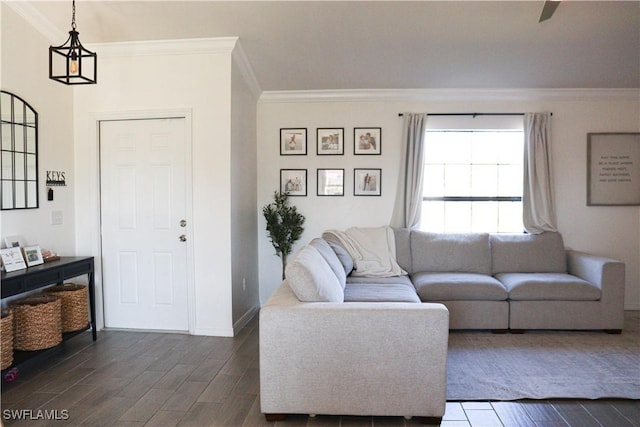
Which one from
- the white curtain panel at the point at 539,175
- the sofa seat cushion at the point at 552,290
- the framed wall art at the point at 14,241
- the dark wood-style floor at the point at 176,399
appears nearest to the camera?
the dark wood-style floor at the point at 176,399

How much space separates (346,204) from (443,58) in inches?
75.2

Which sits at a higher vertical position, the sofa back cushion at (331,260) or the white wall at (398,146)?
the white wall at (398,146)

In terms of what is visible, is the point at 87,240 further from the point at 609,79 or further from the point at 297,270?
the point at 609,79

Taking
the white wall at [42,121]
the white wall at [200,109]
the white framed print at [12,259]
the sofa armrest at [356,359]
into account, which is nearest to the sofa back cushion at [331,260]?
the white wall at [200,109]

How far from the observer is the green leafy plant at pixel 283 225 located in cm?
492

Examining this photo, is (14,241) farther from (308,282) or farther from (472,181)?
(472,181)

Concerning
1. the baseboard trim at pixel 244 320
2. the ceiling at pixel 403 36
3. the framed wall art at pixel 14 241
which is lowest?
the baseboard trim at pixel 244 320

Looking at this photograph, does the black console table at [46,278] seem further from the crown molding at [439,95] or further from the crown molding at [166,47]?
the crown molding at [439,95]

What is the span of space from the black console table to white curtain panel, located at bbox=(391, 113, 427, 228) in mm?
3245

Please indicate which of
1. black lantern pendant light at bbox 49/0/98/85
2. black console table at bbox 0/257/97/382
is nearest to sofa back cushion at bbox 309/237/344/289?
black console table at bbox 0/257/97/382

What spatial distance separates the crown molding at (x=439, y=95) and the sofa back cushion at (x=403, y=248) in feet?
5.12

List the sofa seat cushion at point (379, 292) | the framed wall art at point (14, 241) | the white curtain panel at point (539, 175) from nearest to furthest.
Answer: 1. the framed wall art at point (14, 241)
2. the sofa seat cushion at point (379, 292)
3. the white curtain panel at point (539, 175)

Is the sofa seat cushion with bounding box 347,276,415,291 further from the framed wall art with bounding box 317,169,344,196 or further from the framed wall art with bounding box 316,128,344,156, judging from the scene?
the framed wall art with bounding box 316,128,344,156

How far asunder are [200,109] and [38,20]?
146cm
